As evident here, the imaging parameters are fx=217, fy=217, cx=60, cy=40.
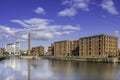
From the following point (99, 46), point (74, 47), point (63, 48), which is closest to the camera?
point (99, 46)

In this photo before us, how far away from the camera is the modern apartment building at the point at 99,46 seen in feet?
398

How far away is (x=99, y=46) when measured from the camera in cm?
12394

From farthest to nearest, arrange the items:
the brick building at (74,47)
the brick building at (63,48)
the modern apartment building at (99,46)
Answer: the brick building at (63,48) < the brick building at (74,47) < the modern apartment building at (99,46)

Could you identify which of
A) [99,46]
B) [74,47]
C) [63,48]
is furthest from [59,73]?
[63,48]

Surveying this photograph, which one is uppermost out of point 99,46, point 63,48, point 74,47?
point 99,46

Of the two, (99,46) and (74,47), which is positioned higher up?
(99,46)

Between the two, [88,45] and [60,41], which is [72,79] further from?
[60,41]

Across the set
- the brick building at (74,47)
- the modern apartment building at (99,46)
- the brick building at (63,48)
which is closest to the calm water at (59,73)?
the modern apartment building at (99,46)

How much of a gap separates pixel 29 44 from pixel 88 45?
136 ft

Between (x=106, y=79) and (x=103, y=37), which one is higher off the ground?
(x=103, y=37)

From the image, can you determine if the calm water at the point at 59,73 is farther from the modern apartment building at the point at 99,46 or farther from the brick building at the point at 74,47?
the brick building at the point at 74,47

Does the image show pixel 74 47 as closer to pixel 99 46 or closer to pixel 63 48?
pixel 63 48

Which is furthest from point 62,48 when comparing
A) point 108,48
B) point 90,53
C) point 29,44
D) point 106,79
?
point 106,79

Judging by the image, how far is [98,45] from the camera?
410ft
